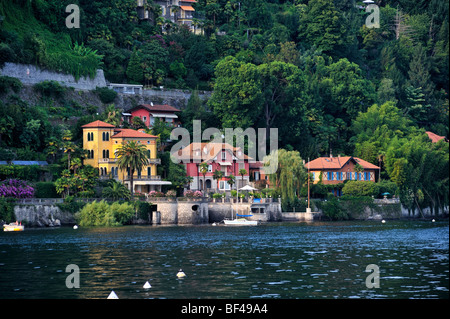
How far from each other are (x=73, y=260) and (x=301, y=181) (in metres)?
50.6

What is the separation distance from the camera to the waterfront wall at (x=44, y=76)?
108 metres

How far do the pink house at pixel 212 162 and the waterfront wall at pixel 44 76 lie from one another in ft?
54.7

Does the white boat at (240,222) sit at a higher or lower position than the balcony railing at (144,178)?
lower

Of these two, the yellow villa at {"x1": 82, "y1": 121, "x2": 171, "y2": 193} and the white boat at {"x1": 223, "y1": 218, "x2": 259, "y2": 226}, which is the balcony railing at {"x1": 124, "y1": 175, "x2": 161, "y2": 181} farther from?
the white boat at {"x1": 223, "y1": 218, "x2": 259, "y2": 226}

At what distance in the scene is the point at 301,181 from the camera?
10350cm

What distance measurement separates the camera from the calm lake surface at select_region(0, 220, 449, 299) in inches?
1700

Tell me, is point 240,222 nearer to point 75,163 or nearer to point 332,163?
point 75,163

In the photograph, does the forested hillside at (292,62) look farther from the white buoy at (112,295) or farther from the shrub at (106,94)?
the white buoy at (112,295)

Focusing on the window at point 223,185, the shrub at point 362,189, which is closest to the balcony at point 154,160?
the window at point 223,185

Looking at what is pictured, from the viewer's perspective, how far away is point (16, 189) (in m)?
87.6

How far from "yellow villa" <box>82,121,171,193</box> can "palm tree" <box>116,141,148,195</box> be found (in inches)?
129

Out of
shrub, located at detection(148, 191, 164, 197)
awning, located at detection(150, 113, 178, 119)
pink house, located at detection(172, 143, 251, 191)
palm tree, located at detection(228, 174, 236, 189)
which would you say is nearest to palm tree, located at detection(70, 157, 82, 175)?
shrub, located at detection(148, 191, 164, 197)
